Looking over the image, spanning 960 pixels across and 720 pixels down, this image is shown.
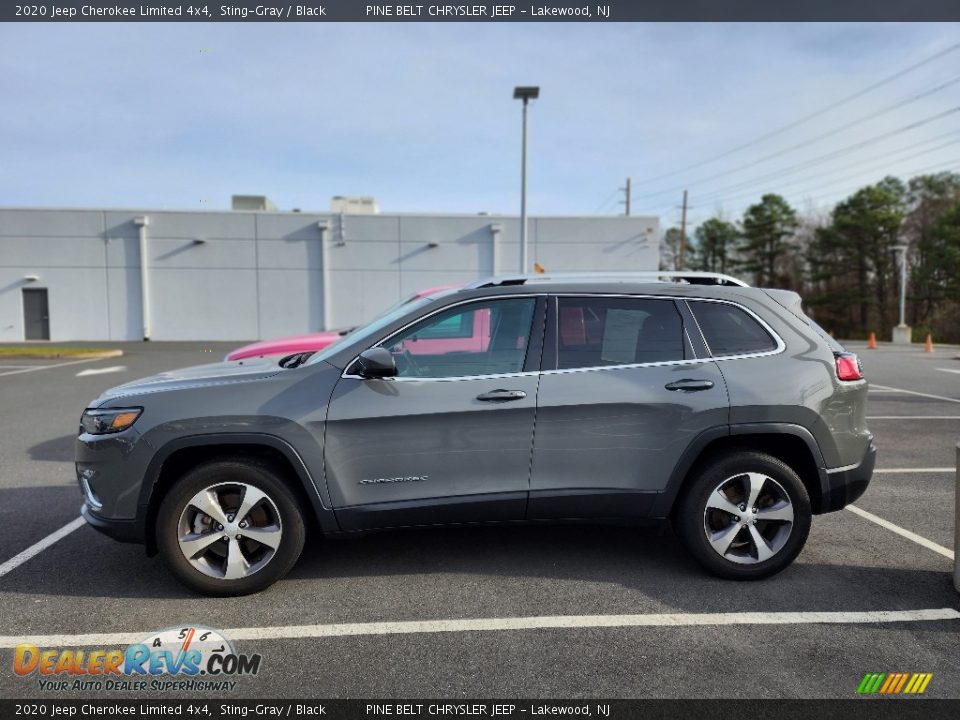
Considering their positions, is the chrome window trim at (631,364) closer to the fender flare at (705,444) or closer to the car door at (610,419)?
the car door at (610,419)

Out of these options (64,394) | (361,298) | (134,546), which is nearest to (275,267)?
(361,298)

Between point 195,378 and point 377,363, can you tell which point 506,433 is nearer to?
point 377,363

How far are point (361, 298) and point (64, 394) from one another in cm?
1838

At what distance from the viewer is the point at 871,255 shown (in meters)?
51.3

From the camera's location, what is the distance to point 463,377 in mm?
3740

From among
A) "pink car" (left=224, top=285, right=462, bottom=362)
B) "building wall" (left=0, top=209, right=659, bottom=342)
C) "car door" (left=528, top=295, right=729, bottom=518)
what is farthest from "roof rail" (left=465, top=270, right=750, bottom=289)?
"building wall" (left=0, top=209, right=659, bottom=342)

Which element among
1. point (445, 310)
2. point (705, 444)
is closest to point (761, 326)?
point (705, 444)

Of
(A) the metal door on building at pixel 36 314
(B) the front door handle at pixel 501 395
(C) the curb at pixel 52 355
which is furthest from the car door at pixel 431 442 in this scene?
(A) the metal door on building at pixel 36 314

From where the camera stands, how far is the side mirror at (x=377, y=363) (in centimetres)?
358

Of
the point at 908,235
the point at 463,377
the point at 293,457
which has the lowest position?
the point at 293,457

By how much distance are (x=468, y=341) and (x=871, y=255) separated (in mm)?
56612
